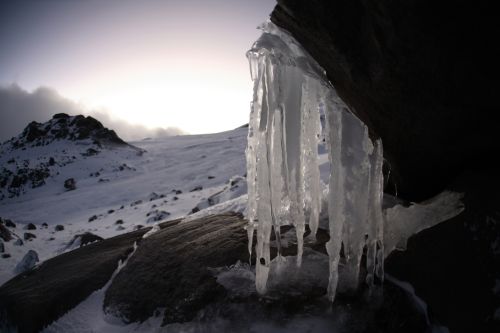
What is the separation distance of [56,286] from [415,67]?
443cm

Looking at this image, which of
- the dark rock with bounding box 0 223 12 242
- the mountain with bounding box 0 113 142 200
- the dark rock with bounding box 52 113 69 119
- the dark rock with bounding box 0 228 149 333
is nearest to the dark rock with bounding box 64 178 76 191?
the mountain with bounding box 0 113 142 200

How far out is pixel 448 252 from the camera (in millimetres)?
2570

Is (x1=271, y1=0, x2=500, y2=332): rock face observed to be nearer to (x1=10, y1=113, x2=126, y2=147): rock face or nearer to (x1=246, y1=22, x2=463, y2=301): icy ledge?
(x1=246, y1=22, x2=463, y2=301): icy ledge

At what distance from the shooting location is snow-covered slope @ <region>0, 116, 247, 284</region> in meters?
9.47

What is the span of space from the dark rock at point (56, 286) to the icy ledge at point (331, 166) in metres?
2.23

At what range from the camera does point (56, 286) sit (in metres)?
3.94

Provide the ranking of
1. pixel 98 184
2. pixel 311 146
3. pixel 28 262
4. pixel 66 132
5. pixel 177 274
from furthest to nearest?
pixel 66 132, pixel 98 184, pixel 28 262, pixel 177 274, pixel 311 146

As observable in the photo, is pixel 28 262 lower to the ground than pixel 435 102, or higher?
lower

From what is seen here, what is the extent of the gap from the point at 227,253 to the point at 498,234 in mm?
2327

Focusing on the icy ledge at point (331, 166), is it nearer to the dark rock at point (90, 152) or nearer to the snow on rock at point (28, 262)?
the snow on rock at point (28, 262)

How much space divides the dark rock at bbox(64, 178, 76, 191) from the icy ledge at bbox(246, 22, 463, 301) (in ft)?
65.7

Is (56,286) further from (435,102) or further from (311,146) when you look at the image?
(435,102)

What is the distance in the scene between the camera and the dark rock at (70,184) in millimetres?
19867

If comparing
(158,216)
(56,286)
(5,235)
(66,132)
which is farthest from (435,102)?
(66,132)
